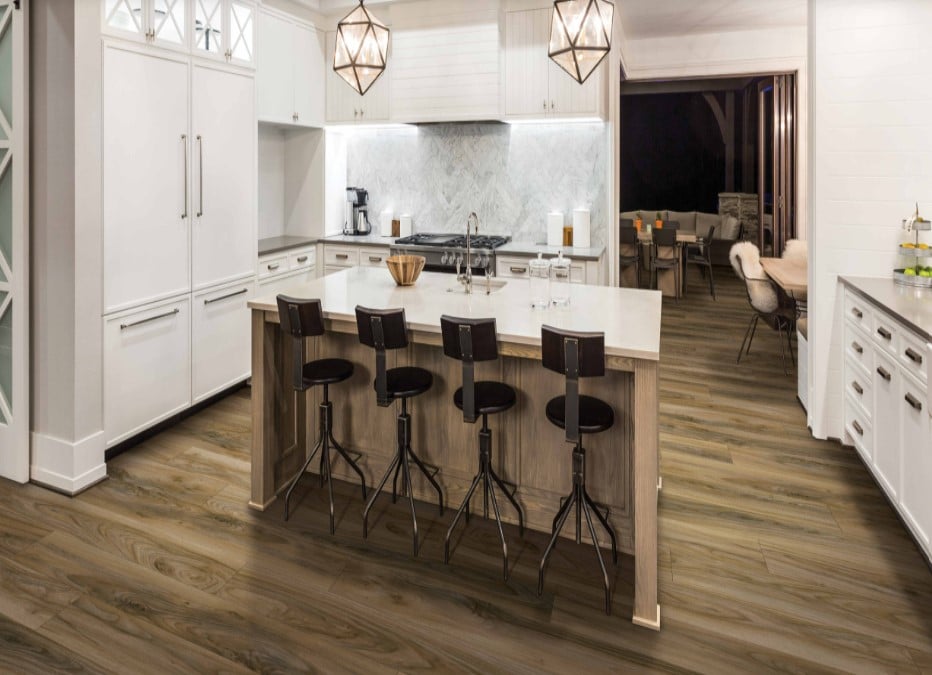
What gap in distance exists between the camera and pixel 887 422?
2.72 m

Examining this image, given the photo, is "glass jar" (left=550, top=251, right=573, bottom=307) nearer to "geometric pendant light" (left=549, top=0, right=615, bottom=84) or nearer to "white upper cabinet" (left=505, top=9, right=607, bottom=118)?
"geometric pendant light" (left=549, top=0, right=615, bottom=84)

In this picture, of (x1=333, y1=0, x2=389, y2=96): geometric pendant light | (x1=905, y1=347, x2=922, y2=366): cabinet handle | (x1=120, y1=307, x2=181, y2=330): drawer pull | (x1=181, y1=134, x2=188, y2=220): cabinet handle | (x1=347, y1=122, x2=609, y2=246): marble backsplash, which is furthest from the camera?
(x1=347, y1=122, x2=609, y2=246): marble backsplash

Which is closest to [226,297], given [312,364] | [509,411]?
[312,364]

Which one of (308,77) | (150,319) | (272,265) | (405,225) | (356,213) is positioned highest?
(308,77)

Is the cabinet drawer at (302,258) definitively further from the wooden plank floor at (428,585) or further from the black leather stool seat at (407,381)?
the black leather stool seat at (407,381)

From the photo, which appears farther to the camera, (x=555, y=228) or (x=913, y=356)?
(x=555, y=228)

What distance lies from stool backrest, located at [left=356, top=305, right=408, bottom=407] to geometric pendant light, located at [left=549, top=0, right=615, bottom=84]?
4.65ft

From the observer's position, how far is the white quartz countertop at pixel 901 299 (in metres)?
2.39

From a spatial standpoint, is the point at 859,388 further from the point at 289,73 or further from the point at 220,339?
the point at 289,73

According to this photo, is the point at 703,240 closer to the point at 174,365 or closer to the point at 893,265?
the point at 893,265

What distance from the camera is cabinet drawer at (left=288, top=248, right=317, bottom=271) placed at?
501 centimetres

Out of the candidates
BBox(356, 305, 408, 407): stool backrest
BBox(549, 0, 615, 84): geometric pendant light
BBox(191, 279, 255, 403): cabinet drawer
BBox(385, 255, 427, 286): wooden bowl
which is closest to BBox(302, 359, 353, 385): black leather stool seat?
BBox(356, 305, 408, 407): stool backrest

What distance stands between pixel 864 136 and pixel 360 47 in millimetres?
2775

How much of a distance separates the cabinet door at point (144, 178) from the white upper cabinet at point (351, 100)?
1.88 m
